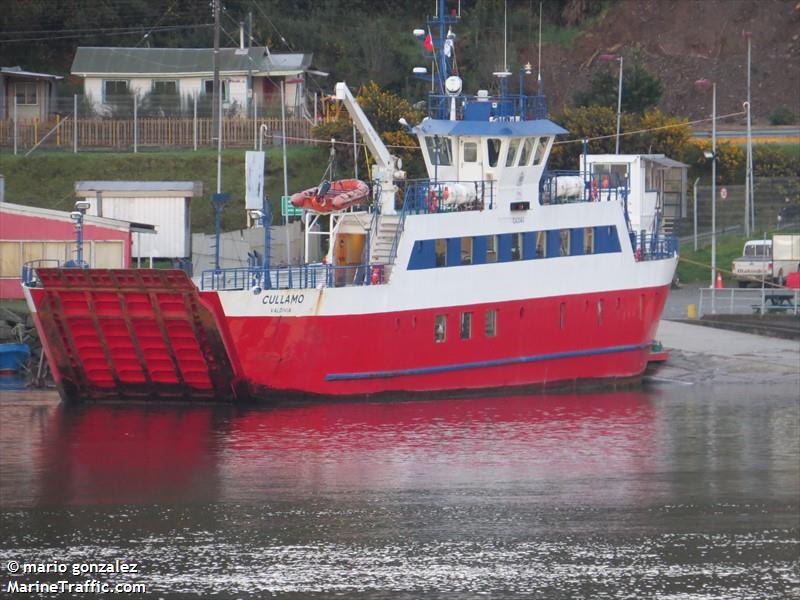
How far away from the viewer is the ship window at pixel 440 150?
1629 inches

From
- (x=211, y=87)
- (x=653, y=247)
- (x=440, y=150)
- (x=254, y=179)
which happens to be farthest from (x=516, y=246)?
(x=211, y=87)

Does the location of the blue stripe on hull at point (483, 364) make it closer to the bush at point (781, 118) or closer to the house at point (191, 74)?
the house at point (191, 74)

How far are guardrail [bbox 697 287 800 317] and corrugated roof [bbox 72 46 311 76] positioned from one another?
21.2 meters

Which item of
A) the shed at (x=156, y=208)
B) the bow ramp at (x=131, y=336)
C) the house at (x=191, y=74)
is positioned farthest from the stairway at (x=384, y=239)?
the house at (x=191, y=74)

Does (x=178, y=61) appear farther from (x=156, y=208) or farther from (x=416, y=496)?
(x=416, y=496)

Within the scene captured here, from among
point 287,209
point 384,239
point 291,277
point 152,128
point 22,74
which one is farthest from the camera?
point 22,74

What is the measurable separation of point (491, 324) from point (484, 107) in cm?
585

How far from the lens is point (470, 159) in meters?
41.0

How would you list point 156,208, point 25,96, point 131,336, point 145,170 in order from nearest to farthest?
point 131,336
point 156,208
point 145,170
point 25,96

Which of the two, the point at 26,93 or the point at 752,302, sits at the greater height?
the point at 26,93

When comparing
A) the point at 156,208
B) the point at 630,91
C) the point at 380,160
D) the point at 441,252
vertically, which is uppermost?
the point at 630,91

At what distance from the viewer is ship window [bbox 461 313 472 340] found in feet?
127

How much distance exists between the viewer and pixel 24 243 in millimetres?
44594

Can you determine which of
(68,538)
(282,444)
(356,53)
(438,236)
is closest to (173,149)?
(356,53)
